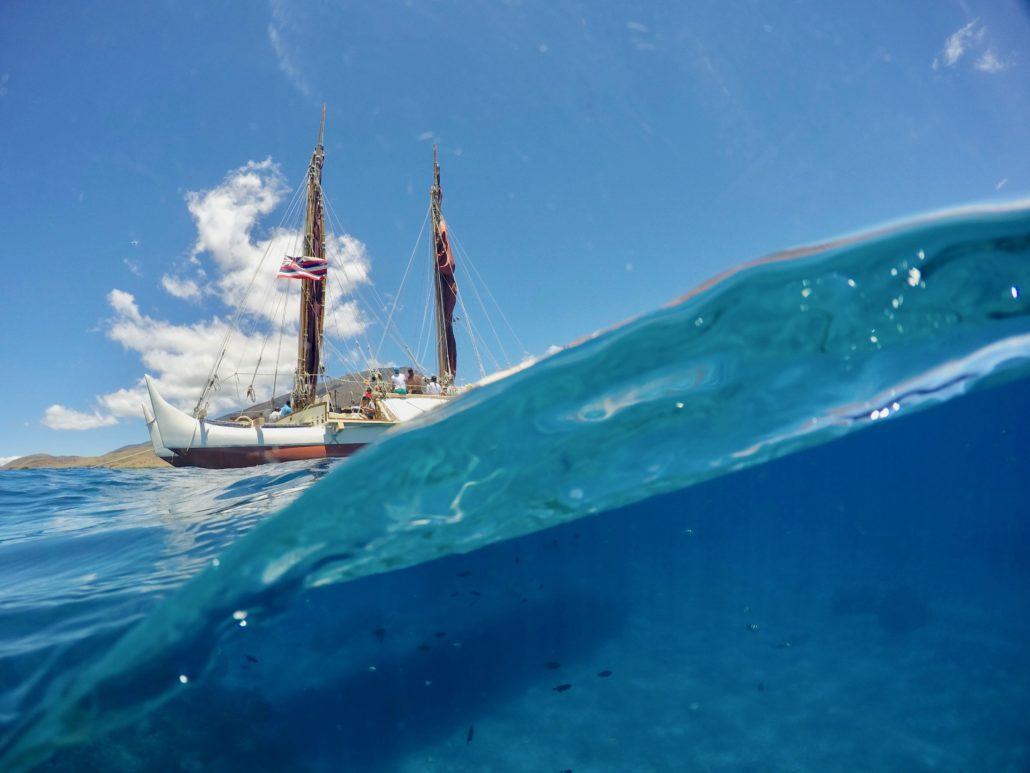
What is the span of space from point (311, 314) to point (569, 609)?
38.5m

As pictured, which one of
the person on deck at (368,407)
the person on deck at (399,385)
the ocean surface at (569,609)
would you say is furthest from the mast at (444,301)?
the ocean surface at (569,609)

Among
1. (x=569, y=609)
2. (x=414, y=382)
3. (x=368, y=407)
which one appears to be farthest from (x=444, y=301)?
(x=569, y=609)

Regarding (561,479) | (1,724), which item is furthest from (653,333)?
(1,724)

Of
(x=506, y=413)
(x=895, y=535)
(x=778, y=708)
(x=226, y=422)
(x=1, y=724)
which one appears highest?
(x=226, y=422)

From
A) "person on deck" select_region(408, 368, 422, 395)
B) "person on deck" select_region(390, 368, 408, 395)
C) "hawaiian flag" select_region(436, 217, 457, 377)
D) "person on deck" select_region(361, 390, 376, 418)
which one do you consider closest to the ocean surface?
"person on deck" select_region(361, 390, 376, 418)

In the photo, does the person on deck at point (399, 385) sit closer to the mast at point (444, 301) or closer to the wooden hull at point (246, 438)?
the wooden hull at point (246, 438)

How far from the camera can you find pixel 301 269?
33.2m

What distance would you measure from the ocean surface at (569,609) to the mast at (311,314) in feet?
107

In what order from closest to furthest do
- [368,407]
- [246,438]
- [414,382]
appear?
[246,438], [368,407], [414,382]

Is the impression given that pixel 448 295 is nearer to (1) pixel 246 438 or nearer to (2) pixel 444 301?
(2) pixel 444 301

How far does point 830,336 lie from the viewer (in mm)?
4684

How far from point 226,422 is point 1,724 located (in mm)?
30018

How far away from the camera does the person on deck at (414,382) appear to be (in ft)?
128

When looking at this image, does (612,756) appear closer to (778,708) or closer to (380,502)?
(778,708)
